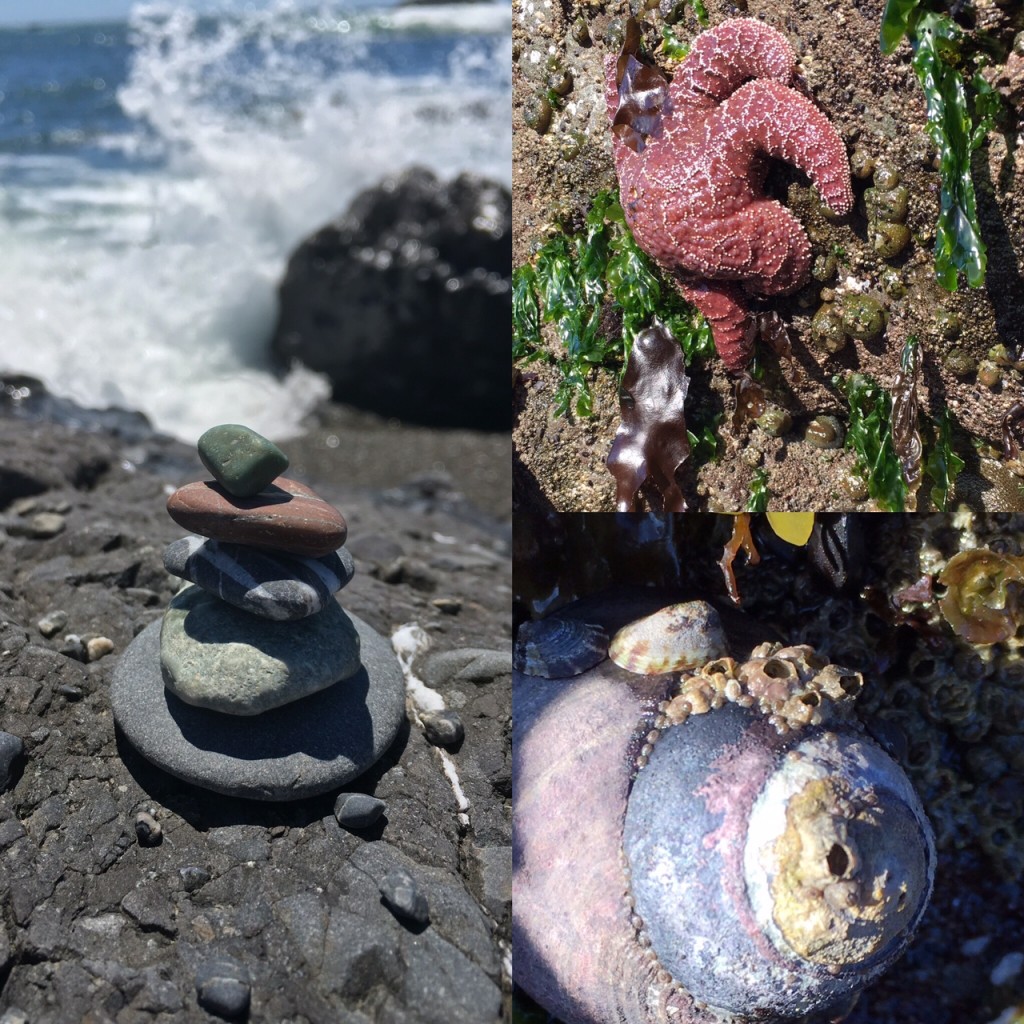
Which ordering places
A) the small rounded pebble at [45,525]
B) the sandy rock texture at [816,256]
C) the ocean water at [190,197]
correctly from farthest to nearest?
the ocean water at [190,197]
the small rounded pebble at [45,525]
the sandy rock texture at [816,256]

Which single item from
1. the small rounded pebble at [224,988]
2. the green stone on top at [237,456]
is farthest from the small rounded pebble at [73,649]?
the small rounded pebble at [224,988]

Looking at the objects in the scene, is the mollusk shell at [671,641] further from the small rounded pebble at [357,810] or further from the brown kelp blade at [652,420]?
the small rounded pebble at [357,810]

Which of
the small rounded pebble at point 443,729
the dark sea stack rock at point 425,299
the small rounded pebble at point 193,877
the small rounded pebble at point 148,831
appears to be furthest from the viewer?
the dark sea stack rock at point 425,299

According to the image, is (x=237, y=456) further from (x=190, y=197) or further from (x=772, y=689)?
(x=190, y=197)

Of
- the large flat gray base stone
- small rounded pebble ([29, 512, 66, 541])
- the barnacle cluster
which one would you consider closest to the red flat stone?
the large flat gray base stone

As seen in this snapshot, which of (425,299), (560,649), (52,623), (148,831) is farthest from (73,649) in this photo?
(425,299)

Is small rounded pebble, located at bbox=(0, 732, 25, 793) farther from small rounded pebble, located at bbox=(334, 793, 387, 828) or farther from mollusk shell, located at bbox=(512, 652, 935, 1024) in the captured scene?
mollusk shell, located at bbox=(512, 652, 935, 1024)

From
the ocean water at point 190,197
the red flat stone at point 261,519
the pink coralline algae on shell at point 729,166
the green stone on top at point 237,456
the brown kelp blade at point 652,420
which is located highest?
the pink coralline algae on shell at point 729,166
